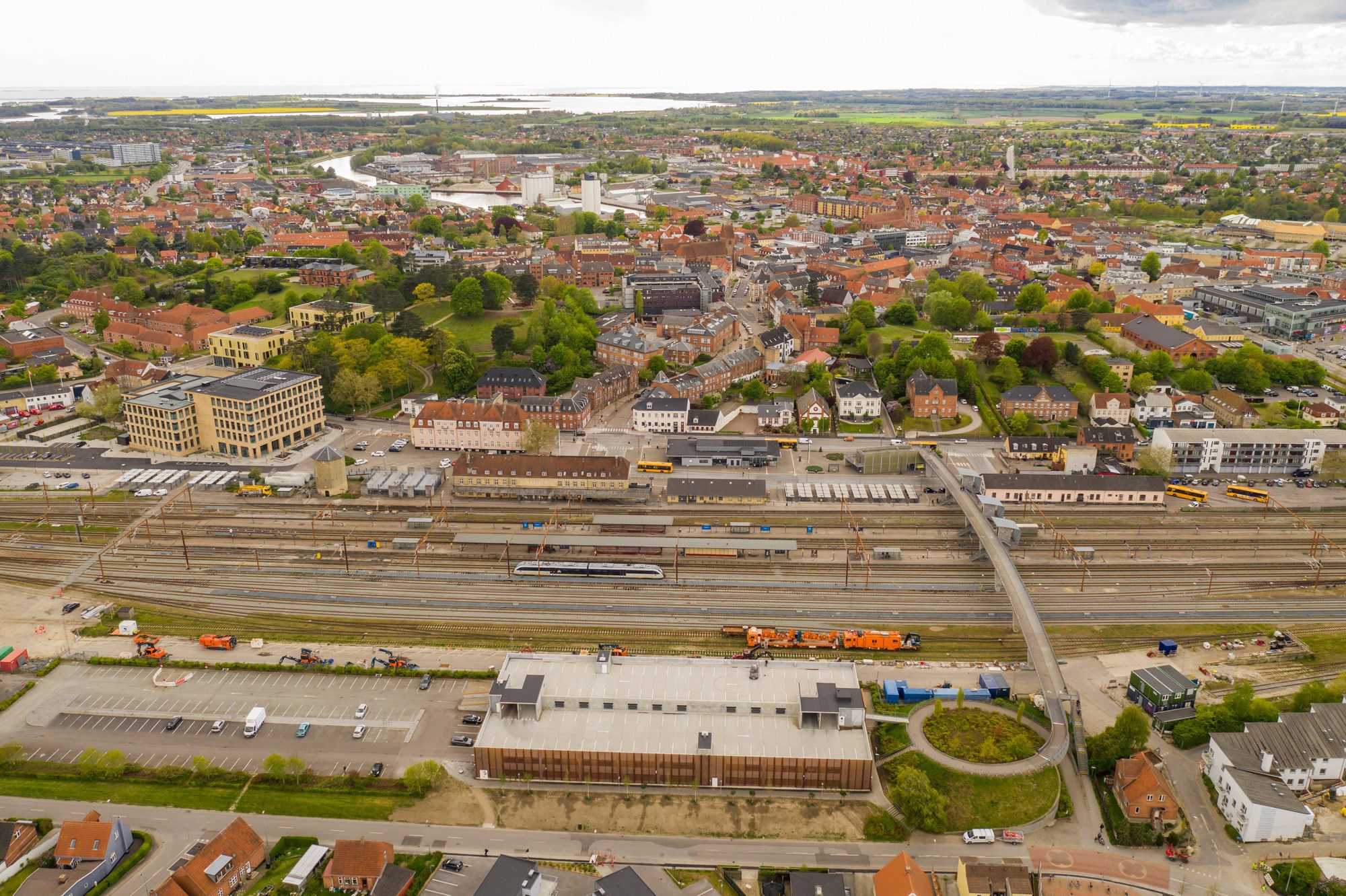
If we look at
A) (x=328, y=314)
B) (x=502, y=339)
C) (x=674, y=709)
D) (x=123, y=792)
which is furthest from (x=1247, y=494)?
(x=328, y=314)

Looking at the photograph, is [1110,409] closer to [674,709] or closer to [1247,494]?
[1247,494]

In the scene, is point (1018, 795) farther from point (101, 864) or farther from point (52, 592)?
point (52, 592)

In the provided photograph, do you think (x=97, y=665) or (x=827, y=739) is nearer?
(x=827, y=739)

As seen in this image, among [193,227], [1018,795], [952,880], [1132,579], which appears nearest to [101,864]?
[952,880]

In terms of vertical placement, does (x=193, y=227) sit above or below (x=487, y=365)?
above

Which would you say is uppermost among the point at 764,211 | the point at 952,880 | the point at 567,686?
the point at 764,211

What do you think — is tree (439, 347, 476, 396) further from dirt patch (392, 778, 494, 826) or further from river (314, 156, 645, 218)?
river (314, 156, 645, 218)

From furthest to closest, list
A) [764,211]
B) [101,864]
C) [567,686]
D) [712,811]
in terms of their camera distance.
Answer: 1. [764,211]
2. [567,686]
3. [712,811]
4. [101,864]
